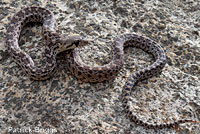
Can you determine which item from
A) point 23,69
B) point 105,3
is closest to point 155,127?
point 23,69

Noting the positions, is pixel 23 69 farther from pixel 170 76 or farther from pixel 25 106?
pixel 170 76

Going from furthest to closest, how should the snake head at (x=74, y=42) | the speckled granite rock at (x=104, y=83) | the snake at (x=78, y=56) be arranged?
the snake head at (x=74, y=42), the snake at (x=78, y=56), the speckled granite rock at (x=104, y=83)

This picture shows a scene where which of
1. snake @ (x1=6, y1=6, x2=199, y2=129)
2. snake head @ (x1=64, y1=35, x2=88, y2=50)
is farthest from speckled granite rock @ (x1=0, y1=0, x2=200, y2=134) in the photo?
snake head @ (x1=64, y1=35, x2=88, y2=50)

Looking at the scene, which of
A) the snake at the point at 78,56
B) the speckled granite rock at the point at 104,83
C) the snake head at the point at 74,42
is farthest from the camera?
the snake head at the point at 74,42

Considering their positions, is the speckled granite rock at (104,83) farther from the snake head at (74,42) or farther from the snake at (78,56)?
the snake head at (74,42)

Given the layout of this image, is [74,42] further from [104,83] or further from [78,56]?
[104,83]

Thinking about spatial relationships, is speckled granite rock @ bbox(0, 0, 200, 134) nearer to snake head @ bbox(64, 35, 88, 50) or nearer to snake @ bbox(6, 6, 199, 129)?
snake @ bbox(6, 6, 199, 129)

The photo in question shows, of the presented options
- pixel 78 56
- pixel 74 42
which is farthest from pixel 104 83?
pixel 74 42

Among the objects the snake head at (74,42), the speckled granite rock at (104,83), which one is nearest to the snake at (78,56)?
the snake head at (74,42)
